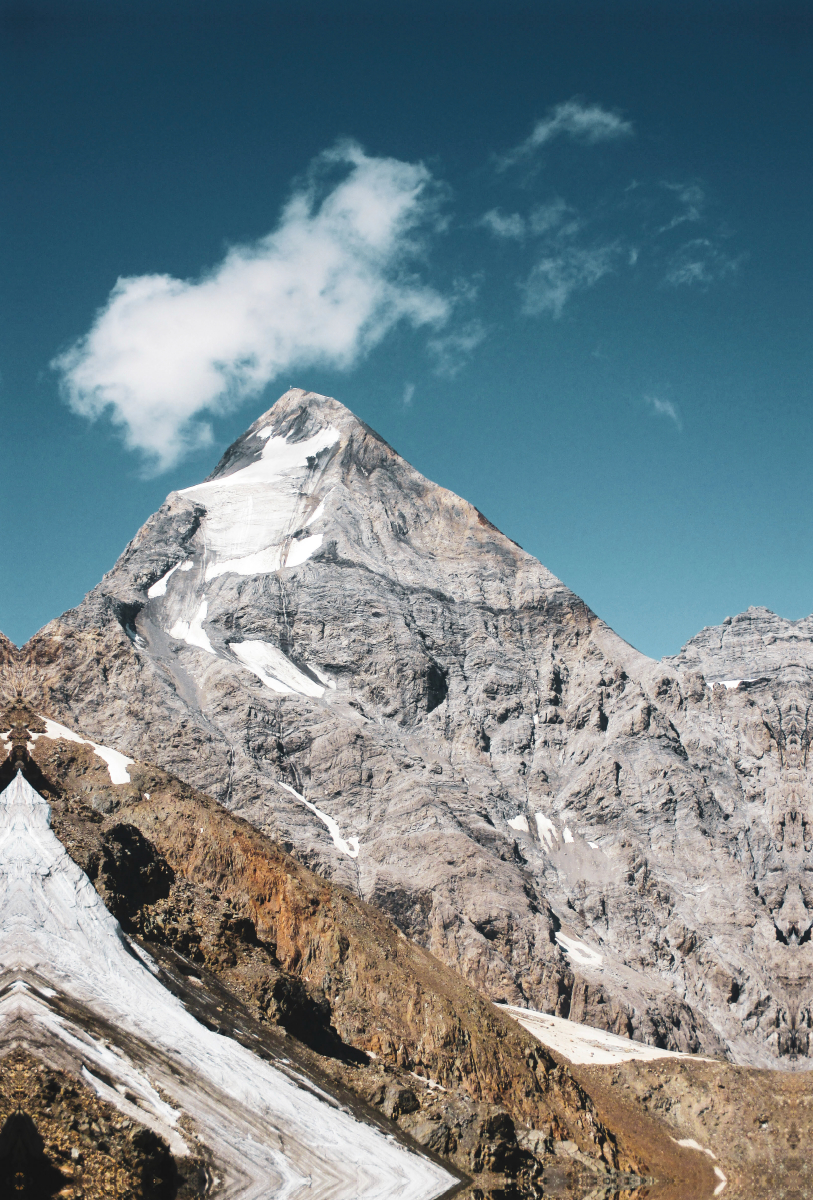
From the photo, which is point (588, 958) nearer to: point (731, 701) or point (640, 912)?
point (640, 912)

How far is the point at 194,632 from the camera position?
111 m

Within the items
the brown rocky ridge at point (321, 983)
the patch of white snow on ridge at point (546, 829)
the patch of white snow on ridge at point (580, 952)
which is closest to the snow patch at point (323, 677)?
the patch of white snow on ridge at point (546, 829)

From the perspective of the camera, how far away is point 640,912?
87.6 metres

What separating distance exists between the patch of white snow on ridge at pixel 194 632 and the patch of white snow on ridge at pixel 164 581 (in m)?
5.65

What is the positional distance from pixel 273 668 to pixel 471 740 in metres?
21.6

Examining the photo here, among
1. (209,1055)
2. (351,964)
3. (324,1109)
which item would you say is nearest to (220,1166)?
(209,1055)

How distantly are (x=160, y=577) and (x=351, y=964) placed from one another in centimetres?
8575

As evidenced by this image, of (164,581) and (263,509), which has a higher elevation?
(263,509)

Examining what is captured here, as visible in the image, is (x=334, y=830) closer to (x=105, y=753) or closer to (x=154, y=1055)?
(x=105, y=753)

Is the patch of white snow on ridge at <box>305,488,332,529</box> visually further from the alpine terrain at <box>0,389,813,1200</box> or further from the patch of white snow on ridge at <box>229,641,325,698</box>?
the patch of white snow on ridge at <box>229,641,325,698</box>

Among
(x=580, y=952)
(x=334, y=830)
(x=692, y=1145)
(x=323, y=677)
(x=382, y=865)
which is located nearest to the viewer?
(x=692, y=1145)

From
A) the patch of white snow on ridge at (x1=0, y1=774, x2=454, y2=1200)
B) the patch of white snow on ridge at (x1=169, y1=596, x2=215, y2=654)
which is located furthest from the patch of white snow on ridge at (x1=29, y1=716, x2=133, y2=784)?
the patch of white snow on ridge at (x1=169, y1=596, x2=215, y2=654)

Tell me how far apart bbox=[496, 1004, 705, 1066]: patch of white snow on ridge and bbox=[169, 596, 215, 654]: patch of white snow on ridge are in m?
53.4

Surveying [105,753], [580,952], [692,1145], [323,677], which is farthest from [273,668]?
[692,1145]
